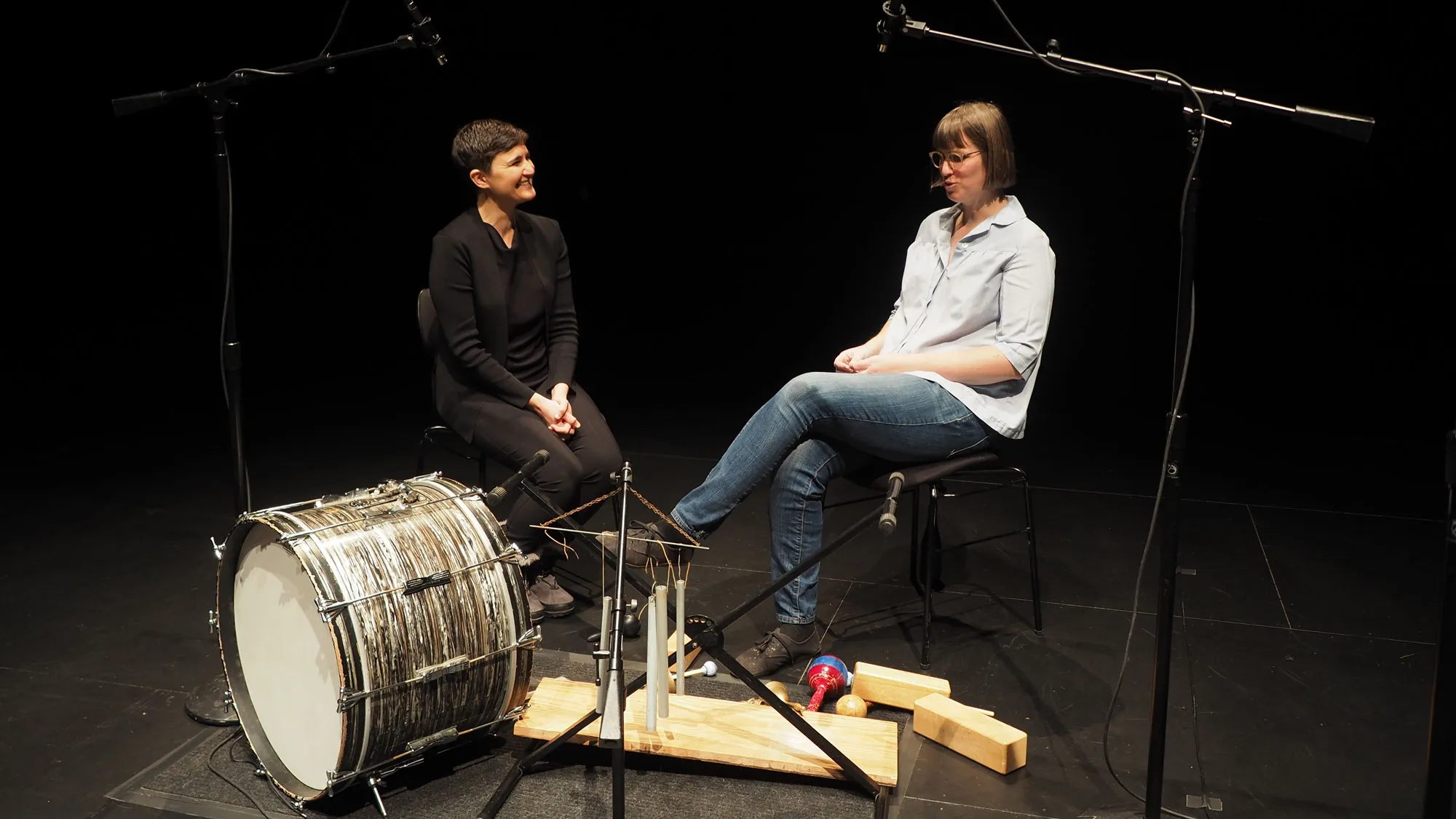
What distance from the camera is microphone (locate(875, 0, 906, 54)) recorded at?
243 cm

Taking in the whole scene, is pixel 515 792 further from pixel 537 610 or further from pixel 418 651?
pixel 537 610

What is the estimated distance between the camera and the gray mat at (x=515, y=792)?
2.47 m

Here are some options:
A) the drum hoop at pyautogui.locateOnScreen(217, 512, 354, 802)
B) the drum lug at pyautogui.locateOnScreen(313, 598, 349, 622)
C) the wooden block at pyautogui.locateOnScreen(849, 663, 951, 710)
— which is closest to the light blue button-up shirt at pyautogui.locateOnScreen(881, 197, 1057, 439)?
the wooden block at pyautogui.locateOnScreen(849, 663, 951, 710)

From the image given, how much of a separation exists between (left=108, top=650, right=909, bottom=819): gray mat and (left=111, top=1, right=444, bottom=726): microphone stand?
17 centimetres

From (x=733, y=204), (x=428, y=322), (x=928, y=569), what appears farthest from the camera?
(x=733, y=204)

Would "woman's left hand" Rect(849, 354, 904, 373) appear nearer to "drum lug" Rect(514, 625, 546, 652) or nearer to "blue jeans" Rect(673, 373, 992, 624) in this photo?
"blue jeans" Rect(673, 373, 992, 624)

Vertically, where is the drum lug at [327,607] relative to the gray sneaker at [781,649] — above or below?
above

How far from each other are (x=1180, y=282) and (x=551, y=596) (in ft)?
6.54

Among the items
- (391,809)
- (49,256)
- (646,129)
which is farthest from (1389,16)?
(49,256)

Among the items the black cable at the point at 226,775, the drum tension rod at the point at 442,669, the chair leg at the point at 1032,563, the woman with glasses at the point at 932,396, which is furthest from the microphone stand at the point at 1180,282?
the black cable at the point at 226,775

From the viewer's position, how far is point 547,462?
333cm

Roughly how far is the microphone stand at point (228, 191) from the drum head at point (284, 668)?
4.9 inches

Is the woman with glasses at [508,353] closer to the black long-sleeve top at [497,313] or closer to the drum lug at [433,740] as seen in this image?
the black long-sleeve top at [497,313]

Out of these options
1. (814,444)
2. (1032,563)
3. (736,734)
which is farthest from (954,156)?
(736,734)
